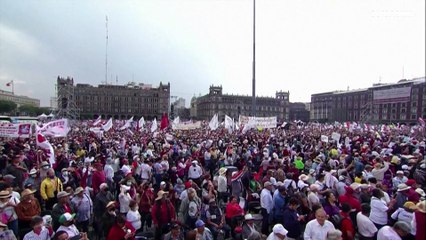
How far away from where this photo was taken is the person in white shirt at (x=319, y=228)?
14.4ft

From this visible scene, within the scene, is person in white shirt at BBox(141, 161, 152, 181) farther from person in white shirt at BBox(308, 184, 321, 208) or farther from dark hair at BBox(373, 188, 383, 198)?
dark hair at BBox(373, 188, 383, 198)

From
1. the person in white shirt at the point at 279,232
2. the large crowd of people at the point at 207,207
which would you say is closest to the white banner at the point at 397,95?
the large crowd of people at the point at 207,207

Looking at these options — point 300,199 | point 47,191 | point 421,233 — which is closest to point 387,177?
point 300,199

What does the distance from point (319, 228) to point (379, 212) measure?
173cm

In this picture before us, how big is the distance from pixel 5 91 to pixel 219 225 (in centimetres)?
17896

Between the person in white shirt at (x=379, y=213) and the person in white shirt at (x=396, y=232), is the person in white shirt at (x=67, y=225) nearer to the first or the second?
the person in white shirt at (x=396, y=232)

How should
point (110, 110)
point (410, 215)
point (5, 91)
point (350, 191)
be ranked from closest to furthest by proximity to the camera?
point (410, 215) < point (350, 191) < point (110, 110) < point (5, 91)

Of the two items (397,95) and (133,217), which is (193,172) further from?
(397,95)

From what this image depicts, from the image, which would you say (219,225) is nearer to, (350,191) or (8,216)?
(350,191)

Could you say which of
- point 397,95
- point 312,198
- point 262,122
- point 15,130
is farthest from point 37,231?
point 397,95

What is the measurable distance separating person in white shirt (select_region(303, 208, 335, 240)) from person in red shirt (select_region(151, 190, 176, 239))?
8.61ft

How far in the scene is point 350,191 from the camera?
589 cm

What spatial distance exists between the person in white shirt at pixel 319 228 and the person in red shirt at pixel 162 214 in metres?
2.62

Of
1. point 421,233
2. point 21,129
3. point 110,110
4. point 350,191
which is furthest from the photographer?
point 110,110
